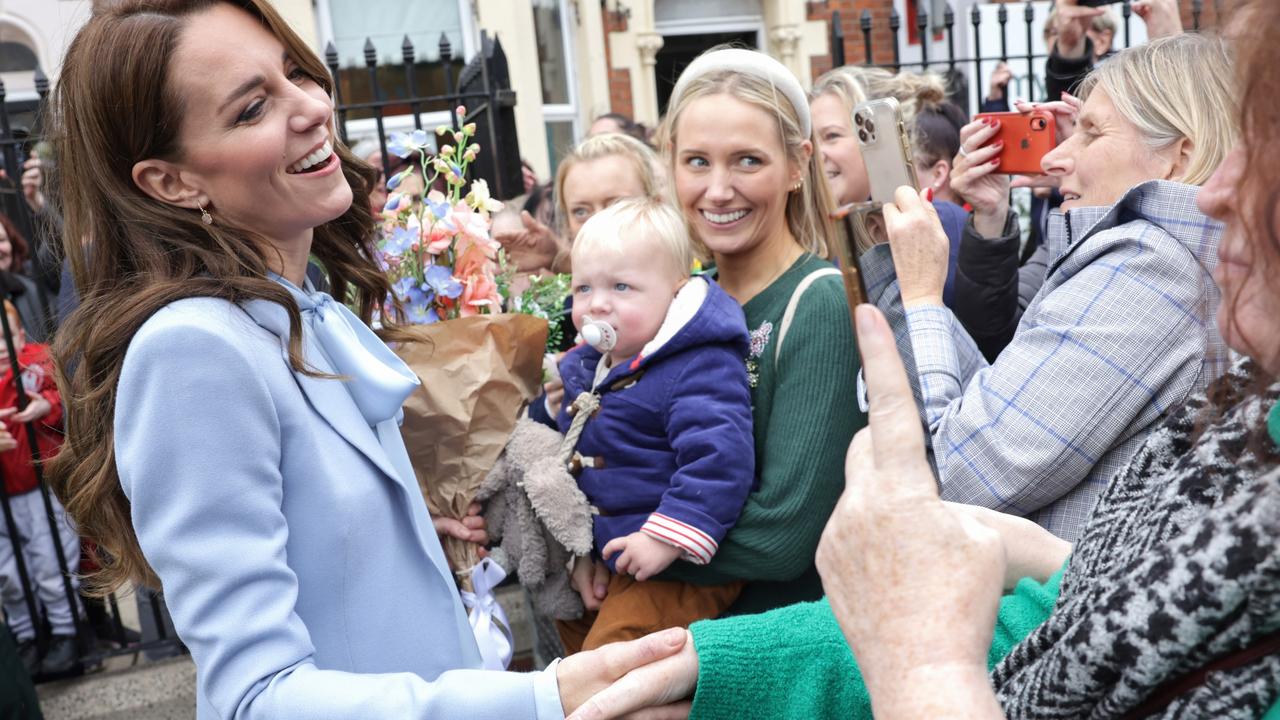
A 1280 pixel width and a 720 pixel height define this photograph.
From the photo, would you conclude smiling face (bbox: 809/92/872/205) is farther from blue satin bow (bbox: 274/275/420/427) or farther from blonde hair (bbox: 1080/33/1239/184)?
blue satin bow (bbox: 274/275/420/427)

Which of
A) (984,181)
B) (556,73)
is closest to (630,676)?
(984,181)

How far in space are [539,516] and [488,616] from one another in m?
0.24

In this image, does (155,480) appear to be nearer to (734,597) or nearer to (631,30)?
(734,597)

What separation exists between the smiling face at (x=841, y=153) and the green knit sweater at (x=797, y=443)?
4.07 feet

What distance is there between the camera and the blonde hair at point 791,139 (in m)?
2.45

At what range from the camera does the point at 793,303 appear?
229 centimetres

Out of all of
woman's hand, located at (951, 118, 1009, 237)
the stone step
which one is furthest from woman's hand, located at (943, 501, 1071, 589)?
the stone step

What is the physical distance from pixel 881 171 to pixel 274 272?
47.7 inches

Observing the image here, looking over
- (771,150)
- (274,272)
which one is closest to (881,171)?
(771,150)

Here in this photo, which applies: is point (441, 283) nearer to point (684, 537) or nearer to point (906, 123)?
point (684, 537)

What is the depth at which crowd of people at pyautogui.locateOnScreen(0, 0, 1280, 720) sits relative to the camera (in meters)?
1.02

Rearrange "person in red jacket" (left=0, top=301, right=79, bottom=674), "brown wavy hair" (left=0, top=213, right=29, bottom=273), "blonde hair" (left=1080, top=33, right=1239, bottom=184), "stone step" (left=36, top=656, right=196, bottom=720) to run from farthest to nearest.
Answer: "brown wavy hair" (left=0, top=213, right=29, bottom=273) → "person in red jacket" (left=0, top=301, right=79, bottom=674) → "stone step" (left=36, top=656, right=196, bottom=720) → "blonde hair" (left=1080, top=33, right=1239, bottom=184)

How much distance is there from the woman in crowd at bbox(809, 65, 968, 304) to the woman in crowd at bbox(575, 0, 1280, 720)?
1.86 metres

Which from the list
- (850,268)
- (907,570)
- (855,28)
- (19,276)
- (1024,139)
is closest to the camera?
(907,570)
